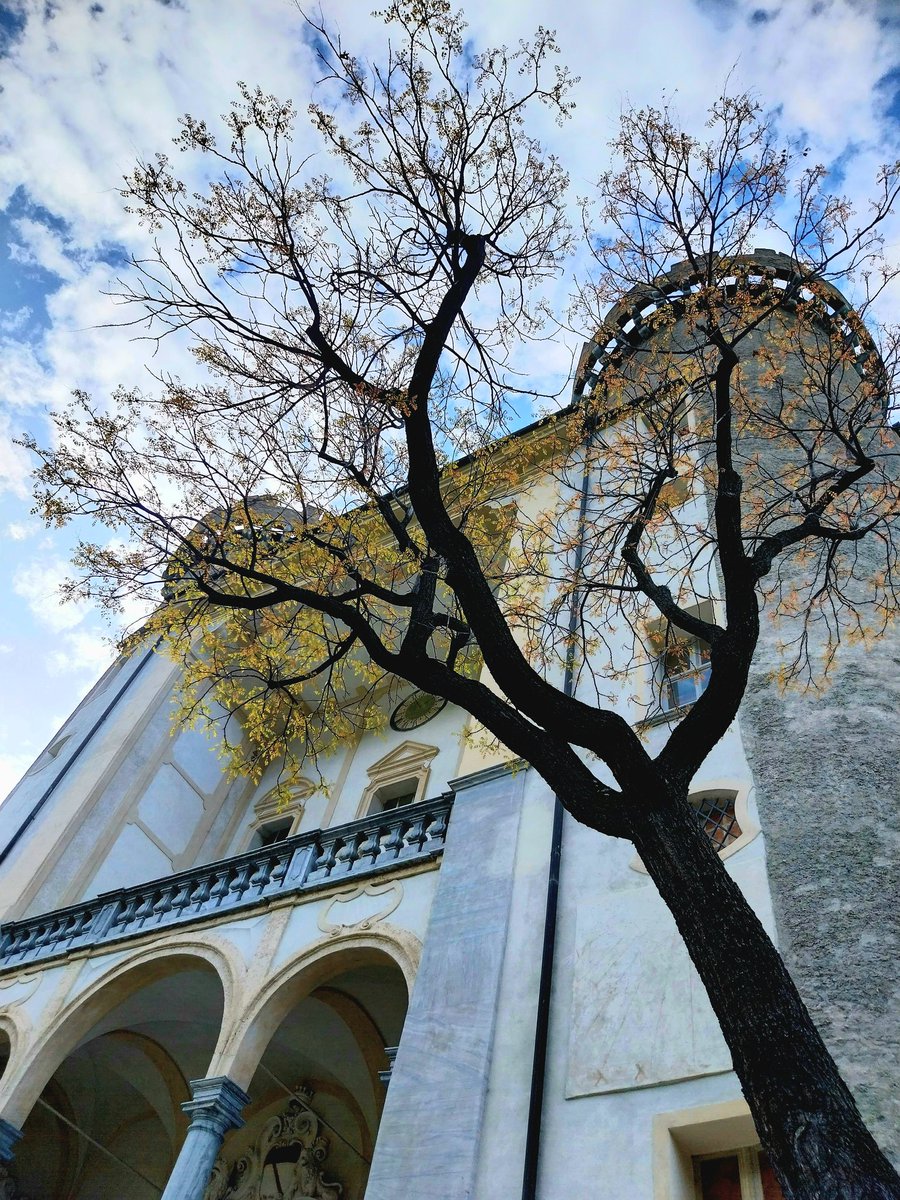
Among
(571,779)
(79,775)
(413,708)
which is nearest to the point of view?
Answer: (571,779)

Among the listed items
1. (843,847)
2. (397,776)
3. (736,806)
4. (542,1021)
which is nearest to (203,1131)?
(542,1021)

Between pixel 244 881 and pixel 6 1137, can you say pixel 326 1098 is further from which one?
pixel 6 1137

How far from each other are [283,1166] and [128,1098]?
3.34 metres

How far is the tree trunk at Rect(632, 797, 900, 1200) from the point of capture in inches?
135

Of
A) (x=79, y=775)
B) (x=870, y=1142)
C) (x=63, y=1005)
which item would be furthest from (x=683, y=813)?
(x=79, y=775)

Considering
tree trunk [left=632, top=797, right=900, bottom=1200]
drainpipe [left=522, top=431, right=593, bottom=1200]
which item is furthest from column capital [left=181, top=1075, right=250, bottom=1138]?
tree trunk [left=632, top=797, right=900, bottom=1200]

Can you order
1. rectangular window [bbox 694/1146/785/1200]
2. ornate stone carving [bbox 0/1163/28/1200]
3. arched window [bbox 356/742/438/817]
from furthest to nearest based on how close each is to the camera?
arched window [bbox 356/742/438/817], ornate stone carving [bbox 0/1163/28/1200], rectangular window [bbox 694/1146/785/1200]

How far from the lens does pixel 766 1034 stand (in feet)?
12.8

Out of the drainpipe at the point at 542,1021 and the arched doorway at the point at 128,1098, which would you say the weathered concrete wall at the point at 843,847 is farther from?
the arched doorway at the point at 128,1098

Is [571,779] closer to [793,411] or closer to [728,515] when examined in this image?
[728,515]

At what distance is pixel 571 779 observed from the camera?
5.50m

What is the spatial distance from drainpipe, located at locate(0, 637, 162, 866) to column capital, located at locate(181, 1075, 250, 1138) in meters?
7.01

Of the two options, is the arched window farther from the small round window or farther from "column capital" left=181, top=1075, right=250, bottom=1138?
the small round window

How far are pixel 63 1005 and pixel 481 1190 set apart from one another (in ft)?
23.1
